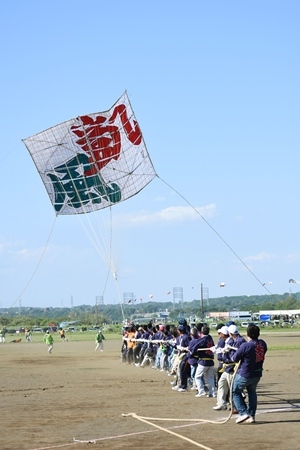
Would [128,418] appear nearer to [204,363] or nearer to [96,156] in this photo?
[204,363]

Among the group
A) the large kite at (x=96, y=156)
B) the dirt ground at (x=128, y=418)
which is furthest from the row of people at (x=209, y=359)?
the large kite at (x=96, y=156)

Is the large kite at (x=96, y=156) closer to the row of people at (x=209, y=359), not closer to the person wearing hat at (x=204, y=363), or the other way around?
the row of people at (x=209, y=359)

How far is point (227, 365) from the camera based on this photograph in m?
17.7

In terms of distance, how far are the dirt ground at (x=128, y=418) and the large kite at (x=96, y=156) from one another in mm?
8935

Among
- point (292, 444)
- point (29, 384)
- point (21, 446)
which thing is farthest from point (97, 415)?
point (29, 384)

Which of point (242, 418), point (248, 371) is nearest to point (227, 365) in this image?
point (248, 371)

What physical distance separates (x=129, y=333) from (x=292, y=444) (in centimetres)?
2347

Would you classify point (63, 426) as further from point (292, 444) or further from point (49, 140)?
point (49, 140)

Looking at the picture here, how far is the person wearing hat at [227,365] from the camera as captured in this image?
1733 cm

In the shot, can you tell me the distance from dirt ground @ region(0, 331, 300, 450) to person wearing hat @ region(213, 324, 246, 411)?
33 cm

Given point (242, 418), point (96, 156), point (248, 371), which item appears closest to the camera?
point (242, 418)

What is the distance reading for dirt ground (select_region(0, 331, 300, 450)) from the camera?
1292cm

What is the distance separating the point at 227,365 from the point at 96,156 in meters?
17.6

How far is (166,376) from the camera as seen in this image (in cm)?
2719
